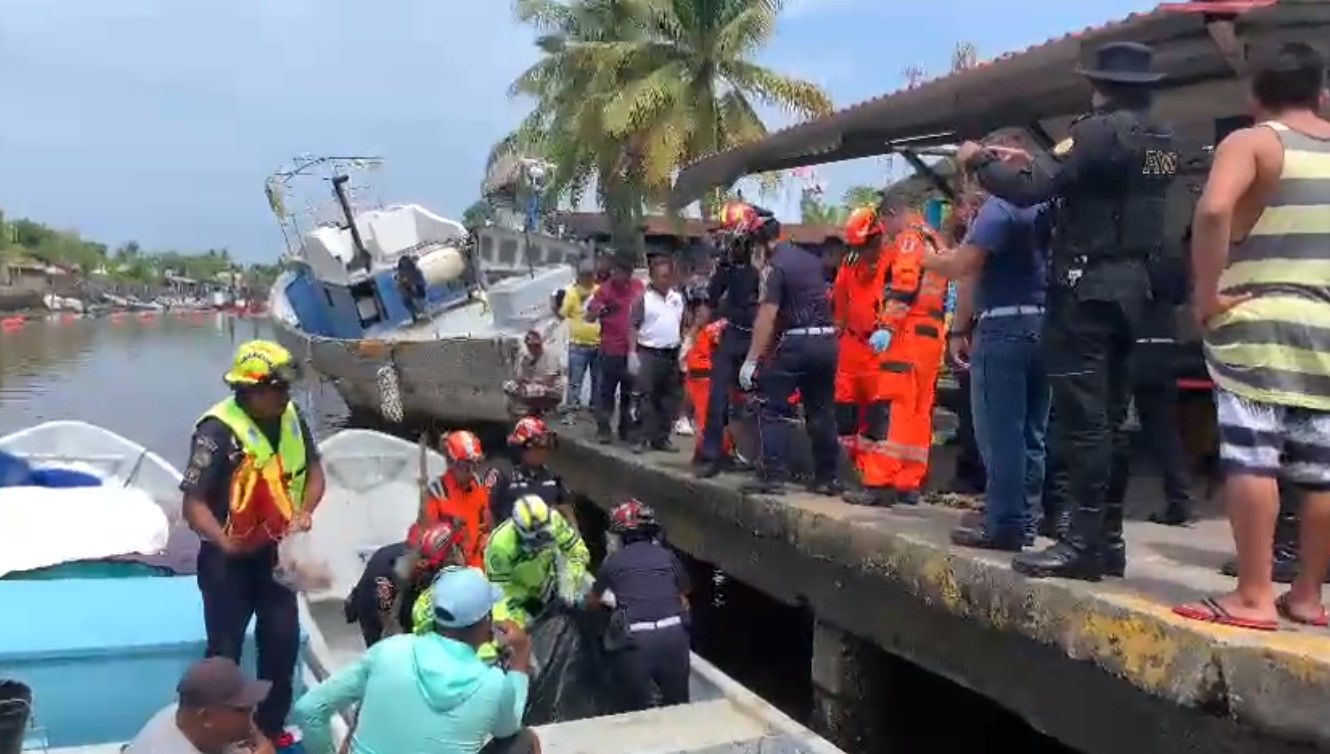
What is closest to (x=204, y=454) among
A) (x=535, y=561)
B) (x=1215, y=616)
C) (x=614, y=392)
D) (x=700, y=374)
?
(x=535, y=561)

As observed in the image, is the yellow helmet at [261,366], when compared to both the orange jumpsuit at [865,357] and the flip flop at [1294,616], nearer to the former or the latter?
the orange jumpsuit at [865,357]

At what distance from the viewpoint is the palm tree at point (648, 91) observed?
22.3 meters

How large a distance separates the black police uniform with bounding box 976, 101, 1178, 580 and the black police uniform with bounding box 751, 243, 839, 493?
7.64ft

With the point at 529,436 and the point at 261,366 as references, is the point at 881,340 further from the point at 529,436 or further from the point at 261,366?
the point at 261,366

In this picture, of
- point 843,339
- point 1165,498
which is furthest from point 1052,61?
point 1165,498

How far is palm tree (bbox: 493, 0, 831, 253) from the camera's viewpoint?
22.3 m

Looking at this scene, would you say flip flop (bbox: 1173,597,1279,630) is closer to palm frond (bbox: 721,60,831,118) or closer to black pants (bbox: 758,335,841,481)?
black pants (bbox: 758,335,841,481)

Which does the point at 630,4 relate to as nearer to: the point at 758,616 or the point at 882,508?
the point at 758,616

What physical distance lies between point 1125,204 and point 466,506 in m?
3.67

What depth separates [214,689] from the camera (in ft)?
11.2

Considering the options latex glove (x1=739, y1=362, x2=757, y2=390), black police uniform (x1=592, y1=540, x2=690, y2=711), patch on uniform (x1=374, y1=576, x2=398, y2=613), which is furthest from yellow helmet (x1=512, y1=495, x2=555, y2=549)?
latex glove (x1=739, y1=362, x2=757, y2=390)

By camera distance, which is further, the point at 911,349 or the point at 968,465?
the point at 968,465

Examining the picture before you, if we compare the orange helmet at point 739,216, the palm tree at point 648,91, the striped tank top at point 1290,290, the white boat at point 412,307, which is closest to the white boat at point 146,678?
the striped tank top at point 1290,290

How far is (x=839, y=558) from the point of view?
6102 millimetres
